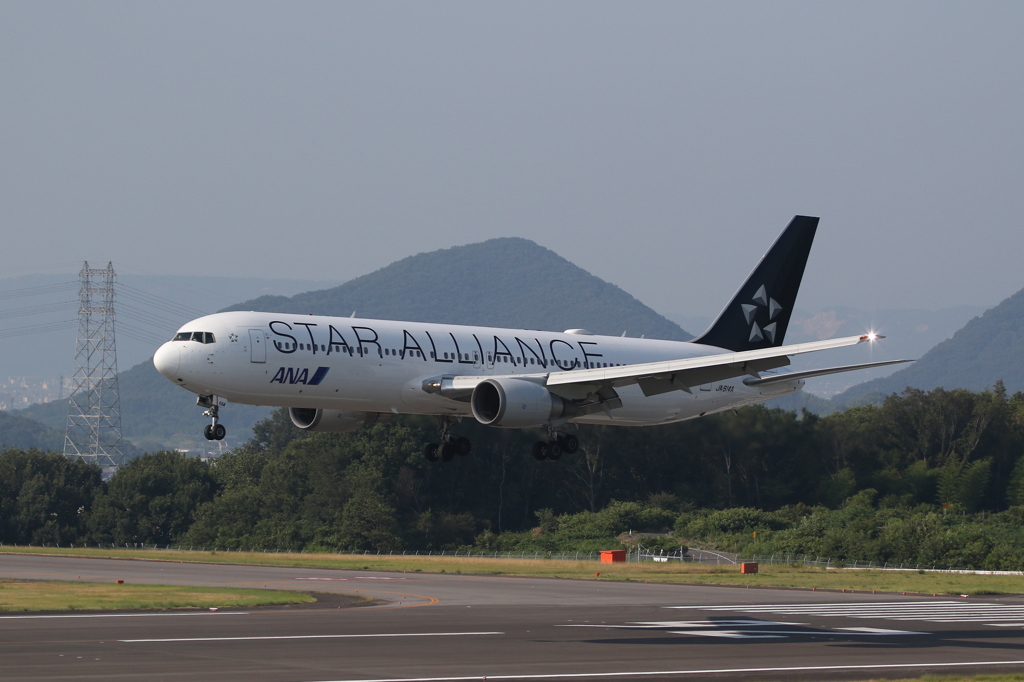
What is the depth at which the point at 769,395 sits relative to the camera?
56375mm

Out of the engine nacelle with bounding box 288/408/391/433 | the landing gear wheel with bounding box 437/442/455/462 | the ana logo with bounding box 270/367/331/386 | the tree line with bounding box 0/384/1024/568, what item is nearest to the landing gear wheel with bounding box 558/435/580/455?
the landing gear wheel with bounding box 437/442/455/462

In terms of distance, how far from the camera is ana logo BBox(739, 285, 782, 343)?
59656 millimetres

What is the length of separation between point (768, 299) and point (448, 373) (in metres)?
19.9

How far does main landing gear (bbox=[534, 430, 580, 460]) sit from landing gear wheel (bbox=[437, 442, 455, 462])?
10.9ft

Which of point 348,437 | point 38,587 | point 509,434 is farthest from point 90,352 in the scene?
point 38,587

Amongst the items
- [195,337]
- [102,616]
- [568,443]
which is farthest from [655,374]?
[102,616]

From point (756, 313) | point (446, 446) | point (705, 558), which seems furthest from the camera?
point (705, 558)

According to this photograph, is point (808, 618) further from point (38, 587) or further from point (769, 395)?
point (38, 587)

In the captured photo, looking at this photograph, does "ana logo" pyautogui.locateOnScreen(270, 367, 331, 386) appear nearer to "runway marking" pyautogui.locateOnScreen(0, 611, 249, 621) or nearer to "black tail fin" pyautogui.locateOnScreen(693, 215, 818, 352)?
"runway marking" pyautogui.locateOnScreen(0, 611, 249, 621)

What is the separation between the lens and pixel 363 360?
4434cm

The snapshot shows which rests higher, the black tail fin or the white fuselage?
the black tail fin

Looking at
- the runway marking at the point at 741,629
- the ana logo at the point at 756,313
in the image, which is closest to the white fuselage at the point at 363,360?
the ana logo at the point at 756,313

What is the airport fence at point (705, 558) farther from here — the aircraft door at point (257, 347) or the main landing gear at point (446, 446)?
the aircraft door at point (257, 347)

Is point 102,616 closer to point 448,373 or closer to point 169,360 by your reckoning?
point 169,360
